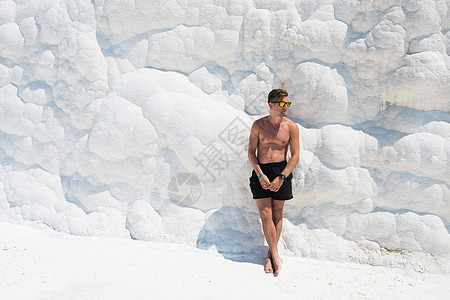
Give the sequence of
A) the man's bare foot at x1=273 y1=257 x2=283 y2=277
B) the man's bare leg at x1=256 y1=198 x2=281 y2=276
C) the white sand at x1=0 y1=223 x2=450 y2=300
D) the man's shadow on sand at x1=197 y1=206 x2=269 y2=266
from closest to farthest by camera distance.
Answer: the white sand at x1=0 y1=223 x2=450 y2=300
the man's bare foot at x1=273 y1=257 x2=283 y2=277
the man's bare leg at x1=256 y1=198 x2=281 y2=276
the man's shadow on sand at x1=197 y1=206 x2=269 y2=266

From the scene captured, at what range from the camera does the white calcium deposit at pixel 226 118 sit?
8.78 ft

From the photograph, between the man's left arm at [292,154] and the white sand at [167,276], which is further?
the man's left arm at [292,154]

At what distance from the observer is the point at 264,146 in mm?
2699

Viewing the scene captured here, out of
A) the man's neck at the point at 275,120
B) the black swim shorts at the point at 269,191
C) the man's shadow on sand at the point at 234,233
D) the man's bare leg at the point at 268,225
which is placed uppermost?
the man's neck at the point at 275,120

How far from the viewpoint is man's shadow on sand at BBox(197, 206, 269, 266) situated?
111 inches

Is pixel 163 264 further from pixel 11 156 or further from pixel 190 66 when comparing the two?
pixel 11 156

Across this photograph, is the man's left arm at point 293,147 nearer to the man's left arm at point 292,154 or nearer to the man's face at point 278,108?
the man's left arm at point 292,154

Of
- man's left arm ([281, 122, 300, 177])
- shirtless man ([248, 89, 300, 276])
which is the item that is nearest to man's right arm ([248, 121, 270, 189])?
shirtless man ([248, 89, 300, 276])

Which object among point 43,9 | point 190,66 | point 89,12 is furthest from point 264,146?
point 43,9

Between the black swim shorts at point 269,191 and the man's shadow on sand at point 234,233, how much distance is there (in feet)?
0.96

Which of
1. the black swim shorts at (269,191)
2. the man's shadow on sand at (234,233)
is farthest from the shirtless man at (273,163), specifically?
the man's shadow on sand at (234,233)

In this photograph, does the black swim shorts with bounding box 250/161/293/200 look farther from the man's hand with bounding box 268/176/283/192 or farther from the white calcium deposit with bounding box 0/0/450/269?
the white calcium deposit with bounding box 0/0/450/269

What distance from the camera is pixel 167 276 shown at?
7.89 feet

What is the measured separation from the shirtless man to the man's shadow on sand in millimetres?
190
